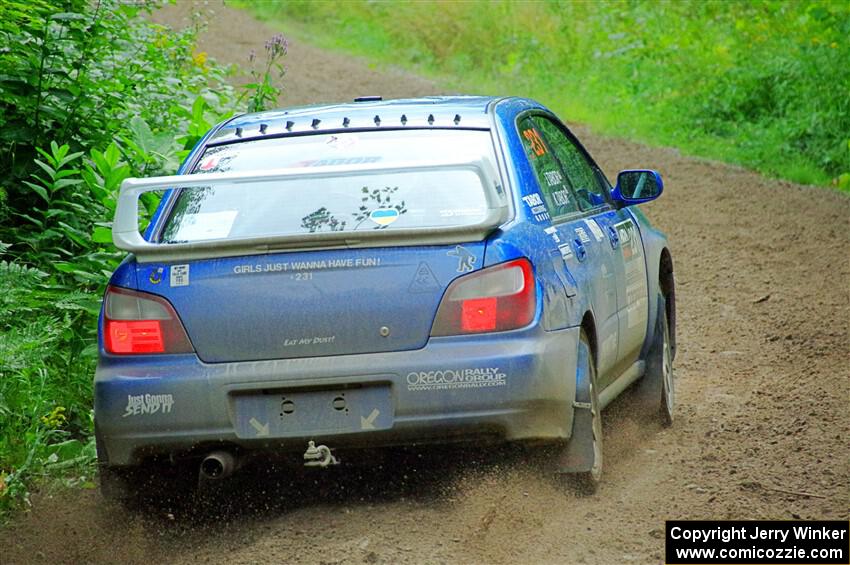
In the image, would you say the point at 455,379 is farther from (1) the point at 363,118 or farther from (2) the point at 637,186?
(2) the point at 637,186

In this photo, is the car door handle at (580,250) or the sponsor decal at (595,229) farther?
the sponsor decal at (595,229)

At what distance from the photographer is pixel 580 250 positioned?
6016 mm

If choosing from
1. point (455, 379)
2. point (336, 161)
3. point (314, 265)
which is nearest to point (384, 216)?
point (314, 265)

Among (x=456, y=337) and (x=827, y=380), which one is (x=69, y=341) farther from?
(x=827, y=380)

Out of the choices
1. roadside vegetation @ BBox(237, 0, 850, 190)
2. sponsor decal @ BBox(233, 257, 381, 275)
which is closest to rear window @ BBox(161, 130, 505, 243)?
sponsor decal @ BBox(233, 257, 381, 275)

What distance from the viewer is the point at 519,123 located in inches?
252

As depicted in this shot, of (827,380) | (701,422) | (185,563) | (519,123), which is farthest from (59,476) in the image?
(827,380)

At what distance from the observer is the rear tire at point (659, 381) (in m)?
7.32

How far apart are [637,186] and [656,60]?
697 inches

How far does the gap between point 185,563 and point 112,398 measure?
2.21ft

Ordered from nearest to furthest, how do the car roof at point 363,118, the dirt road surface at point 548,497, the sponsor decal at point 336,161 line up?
the dirt road surface at point 548,497
the sponsor decal at point 336,161
the car roof at point 363,118

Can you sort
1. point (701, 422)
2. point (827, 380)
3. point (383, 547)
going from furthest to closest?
point (827, 380) < point (701, 422) < point (383, 547)

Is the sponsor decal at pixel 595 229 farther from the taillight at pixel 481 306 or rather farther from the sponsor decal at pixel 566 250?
the taillight at pixel 481 306

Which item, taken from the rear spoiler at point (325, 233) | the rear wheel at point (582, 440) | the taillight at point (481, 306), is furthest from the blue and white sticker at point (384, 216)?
the rear wheel at point (582, 440)
